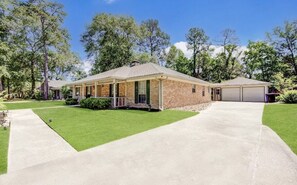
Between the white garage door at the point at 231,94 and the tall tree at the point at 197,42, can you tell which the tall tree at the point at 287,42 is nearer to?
the tall tree at the point at 197,42

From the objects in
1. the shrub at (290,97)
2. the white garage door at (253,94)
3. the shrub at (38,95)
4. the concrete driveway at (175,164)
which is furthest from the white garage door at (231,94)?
the shrub at (38,95)

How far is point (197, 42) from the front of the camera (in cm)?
3800

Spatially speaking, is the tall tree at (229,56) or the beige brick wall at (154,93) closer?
the beige brick wall at (154,93)

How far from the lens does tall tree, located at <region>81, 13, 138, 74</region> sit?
3200cm

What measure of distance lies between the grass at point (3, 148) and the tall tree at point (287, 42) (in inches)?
1500

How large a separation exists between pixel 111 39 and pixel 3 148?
1172 inches

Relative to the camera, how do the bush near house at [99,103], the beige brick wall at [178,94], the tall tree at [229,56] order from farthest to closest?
the tall tree at [229,56]
the bush near house at [99,103]
the beige brick wall at [178,94]

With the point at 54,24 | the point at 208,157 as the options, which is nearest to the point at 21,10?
the point at 54,24

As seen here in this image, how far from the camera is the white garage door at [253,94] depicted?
2364 cm

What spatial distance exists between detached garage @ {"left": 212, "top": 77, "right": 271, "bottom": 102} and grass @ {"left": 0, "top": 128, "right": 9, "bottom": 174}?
25.6 meters

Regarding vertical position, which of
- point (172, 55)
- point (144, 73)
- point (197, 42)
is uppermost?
point (197, 42)

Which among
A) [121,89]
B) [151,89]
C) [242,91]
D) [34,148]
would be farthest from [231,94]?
[34,148]

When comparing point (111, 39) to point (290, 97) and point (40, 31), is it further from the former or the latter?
point (290, 97)

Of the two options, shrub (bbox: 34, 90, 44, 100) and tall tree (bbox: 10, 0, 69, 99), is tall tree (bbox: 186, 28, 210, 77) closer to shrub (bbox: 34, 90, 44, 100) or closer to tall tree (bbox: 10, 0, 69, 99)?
tall tree (bbox: 10, 0, 69, 99)
